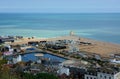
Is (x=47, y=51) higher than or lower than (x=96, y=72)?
lower

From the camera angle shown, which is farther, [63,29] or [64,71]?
[63,29]

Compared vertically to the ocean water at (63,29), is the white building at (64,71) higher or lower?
higher

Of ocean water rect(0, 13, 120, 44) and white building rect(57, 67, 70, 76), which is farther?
ocean water rect(0, 13, 120, 44)

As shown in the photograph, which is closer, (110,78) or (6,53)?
(110,78)

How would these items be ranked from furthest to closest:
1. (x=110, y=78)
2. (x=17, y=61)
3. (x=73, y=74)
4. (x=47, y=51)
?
(x=47, y=51) → (x=17, y=61) → (x=73, y=74) → (x=110, y=78)

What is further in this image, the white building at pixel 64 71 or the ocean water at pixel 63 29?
the ocean water at pixel 63 29

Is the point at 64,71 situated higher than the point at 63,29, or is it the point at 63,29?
the point at 64,71

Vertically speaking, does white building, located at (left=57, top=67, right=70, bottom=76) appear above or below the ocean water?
above

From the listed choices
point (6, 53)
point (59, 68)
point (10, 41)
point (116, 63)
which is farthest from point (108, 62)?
point (10, 41)

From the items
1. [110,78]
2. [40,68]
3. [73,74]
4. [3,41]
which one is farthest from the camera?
[3,41]

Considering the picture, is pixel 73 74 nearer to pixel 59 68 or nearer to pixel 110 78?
pixel 59 68

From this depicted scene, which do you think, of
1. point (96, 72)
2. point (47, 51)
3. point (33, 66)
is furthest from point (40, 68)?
point (47, 51)
